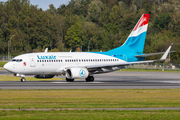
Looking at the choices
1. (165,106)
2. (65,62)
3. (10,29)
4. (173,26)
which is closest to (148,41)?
(173,26)

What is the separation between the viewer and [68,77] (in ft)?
138

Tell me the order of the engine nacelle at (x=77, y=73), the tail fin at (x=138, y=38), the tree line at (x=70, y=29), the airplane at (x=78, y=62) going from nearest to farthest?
the airplane at (x=78, y=62) < the engine nacelle at (x=77, y=73) < the tail fin at (x=138, y=38) < the tree line at (x=70, y=29)

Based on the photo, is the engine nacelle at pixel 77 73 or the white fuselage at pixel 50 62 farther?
the engine nacelle at pixel 77 73

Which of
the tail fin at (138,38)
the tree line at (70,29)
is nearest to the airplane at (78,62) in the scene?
the tail fin at (138,38)

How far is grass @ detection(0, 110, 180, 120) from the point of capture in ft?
52.6

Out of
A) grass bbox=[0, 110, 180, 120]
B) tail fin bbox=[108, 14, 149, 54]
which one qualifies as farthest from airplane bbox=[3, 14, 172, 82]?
grass bbox=[0, 110, 180, 120]

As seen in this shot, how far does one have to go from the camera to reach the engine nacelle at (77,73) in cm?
4097

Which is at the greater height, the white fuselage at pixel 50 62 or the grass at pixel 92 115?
the white fuselage at pixel 50 62

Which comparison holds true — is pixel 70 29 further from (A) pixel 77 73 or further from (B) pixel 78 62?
(A) pixel 77 73

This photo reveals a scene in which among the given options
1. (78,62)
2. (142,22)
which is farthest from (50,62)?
(142,22)

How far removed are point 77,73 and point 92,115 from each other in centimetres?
2447

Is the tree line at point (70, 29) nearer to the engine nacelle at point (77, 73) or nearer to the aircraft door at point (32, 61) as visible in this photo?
the engine nacelle at point (77, 73)

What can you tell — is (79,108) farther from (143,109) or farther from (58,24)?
(58,24)

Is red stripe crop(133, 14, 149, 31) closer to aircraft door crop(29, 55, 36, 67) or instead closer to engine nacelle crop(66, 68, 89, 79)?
engine nacelle crop(66, 68, 89, 79)
